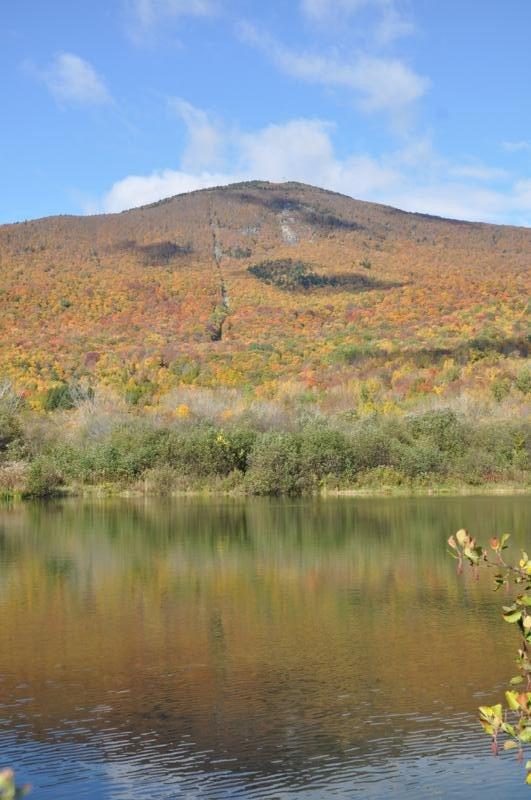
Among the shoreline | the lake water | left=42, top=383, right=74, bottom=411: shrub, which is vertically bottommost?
the lake water

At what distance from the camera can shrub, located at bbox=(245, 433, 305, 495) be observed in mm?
46719

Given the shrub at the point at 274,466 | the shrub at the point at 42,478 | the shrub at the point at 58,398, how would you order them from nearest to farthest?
the shrub at the point at 42,478 < the shrub at the point at 274,466 < the shrub at the point at 58,398

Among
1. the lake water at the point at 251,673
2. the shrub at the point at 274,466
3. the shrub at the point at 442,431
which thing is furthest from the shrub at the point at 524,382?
the lake water at the point at 251,673

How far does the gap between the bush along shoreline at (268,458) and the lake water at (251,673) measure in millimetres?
21557

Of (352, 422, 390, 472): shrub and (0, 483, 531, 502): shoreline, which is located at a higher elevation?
(352, 422, 390, 472): shrub

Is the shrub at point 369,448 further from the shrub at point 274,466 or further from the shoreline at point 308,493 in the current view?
the shrub at point 274,466

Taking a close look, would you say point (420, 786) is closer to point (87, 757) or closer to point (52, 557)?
point (87, 757)

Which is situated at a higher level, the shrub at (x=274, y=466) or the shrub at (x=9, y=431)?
the shrub at (x=9, y=431)

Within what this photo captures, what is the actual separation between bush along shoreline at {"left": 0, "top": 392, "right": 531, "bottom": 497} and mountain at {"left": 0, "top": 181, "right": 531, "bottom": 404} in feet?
48.1

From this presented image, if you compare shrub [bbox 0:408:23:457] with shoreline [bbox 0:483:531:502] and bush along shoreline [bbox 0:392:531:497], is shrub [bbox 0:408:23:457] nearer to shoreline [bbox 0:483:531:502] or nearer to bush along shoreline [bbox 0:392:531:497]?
bush along shoreline [bbox 0:392:531:497]

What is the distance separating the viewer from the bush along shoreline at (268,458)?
47500mm

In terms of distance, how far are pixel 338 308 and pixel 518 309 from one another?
48.3 feet

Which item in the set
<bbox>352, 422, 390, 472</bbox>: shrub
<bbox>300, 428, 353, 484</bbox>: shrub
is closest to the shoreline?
<bbox>300, 428, 353, 484</bbox>: shrub

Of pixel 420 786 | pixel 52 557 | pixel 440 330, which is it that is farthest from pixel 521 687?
pixel 440 330
